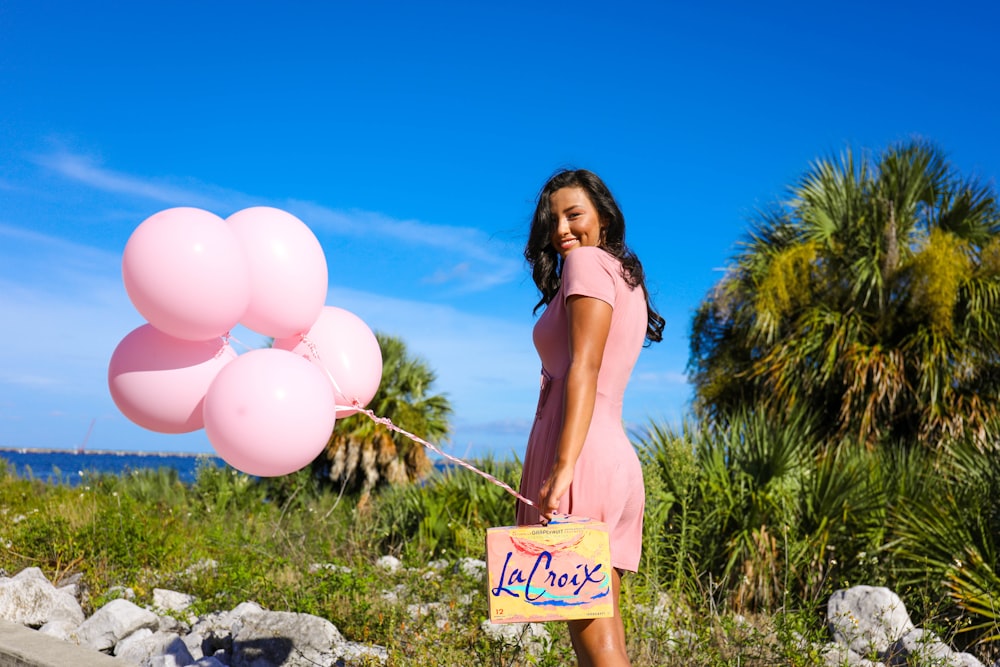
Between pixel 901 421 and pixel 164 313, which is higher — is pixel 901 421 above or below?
above

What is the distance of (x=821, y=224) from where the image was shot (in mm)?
11750

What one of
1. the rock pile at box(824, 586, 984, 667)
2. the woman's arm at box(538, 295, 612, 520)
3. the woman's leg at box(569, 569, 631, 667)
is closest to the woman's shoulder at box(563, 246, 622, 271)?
the woman's arm at box(538, 295, 612, 520)

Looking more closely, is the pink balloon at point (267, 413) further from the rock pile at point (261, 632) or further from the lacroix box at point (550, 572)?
the rock pile at point (261, 632)

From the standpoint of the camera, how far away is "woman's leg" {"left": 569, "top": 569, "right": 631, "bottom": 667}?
2164 mm

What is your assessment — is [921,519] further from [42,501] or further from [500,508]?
[42,501]

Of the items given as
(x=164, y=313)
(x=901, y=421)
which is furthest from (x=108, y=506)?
(x=901, y=421)

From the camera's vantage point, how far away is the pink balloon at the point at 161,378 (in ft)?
10.1

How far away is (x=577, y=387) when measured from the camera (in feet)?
7.06

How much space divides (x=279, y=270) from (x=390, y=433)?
11801mm

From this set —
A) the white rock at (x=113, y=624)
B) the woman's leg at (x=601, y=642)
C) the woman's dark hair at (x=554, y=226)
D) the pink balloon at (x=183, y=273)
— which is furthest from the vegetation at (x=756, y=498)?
the pink balloon at (x=183, y=273)

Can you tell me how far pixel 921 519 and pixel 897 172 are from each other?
7238mm

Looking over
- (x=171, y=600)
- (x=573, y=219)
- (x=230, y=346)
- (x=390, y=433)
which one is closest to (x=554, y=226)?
(x=573, y=219)

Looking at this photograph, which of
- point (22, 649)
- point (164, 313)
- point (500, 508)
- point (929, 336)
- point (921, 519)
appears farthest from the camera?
point (929, 336)

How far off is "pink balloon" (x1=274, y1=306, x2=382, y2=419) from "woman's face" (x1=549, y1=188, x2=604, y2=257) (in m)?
1.21
